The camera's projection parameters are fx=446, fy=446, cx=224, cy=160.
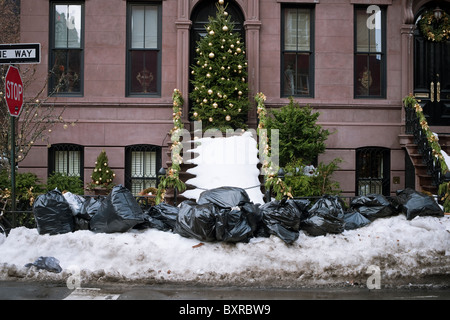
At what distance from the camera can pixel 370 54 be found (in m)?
12.7

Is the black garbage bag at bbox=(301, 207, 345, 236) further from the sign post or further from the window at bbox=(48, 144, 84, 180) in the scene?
the window at bbox=(48, 144, 84, 180)

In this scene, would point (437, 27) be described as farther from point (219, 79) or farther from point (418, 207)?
point (418, 207)

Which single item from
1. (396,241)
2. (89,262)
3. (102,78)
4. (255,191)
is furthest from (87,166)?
(396,241)

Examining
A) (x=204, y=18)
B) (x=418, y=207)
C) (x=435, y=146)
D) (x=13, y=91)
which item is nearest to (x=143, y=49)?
(x=204, y=18)

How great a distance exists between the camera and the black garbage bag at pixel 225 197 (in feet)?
24.0

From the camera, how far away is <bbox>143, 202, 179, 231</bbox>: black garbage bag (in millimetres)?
7312

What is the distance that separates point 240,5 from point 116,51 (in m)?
3.68

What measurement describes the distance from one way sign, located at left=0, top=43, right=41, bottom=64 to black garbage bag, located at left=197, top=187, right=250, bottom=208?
138 inches

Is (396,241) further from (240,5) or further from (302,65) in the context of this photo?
(240,5)

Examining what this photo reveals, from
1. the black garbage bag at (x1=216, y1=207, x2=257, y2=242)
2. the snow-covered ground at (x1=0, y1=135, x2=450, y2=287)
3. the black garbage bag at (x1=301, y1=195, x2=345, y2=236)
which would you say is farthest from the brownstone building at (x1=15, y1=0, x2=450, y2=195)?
the black garbage bag at (x1=216, y1=207, x2=257, y2=242)

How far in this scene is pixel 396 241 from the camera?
677 centimetres

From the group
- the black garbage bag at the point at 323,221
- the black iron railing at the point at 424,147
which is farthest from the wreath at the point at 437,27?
the black garbage bag at the point at 323,221

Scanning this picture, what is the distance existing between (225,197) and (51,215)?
2.76 metres

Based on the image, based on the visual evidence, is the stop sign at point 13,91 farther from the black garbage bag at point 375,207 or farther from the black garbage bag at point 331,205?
the black garbage bag at point 375,207
